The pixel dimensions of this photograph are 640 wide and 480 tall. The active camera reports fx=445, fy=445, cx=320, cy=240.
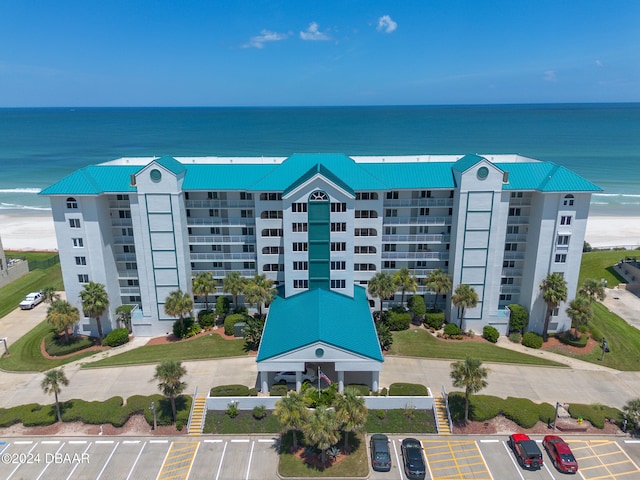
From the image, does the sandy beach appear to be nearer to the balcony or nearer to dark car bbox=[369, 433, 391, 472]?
the balcony

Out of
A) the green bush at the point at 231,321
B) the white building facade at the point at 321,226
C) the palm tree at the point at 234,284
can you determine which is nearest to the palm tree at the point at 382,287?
the white building facade at the point at 321,226

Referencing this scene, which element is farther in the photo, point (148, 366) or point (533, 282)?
point (533, 282)

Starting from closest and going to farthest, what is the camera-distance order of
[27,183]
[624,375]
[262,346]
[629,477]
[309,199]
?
[629,477]
[262,346]
[624,375]
[309,199]
[27,183]

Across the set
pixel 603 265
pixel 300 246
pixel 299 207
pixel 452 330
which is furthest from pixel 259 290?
pixel 603 265

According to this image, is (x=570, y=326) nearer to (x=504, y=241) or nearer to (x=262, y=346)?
(x=504, y=241)

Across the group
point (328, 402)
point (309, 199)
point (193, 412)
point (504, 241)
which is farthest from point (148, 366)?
point (504, 241)

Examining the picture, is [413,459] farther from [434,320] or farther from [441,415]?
[434,320]

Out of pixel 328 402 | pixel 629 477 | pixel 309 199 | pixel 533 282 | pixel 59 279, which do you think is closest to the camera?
pixel 629 477

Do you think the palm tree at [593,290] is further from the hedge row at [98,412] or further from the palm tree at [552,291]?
the hedge row at [98,412]
